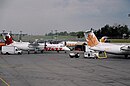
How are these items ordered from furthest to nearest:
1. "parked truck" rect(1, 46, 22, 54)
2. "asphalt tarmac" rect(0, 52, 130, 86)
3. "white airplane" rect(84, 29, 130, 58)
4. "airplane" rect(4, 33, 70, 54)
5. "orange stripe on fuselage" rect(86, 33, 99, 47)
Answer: "airplane" rect(4, 33, 70, 54) → "parked truck" rect(1, 46, 22, 54) → "orange stripe on fuselage" rect(86, 33, 99, 47) → "white airplane" rect(84, 29, 130, 58) → "asphalt tarmac" rect(0, 52, 130, 86)

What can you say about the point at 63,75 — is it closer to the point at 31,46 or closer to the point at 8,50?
the point at 8,50

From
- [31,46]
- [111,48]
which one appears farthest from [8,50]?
[111,48]

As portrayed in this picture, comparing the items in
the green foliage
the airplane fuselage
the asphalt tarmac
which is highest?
the green foliage

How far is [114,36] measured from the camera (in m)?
170

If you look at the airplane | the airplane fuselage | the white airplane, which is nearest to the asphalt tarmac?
the white airplane

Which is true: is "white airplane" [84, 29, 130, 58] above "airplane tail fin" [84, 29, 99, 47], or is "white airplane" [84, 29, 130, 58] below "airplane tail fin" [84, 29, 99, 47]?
below

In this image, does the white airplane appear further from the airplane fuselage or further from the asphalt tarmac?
the asphalt tarmac

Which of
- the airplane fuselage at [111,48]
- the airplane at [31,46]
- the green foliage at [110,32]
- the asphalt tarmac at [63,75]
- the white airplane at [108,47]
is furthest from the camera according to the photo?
the green foliage at [110,32]

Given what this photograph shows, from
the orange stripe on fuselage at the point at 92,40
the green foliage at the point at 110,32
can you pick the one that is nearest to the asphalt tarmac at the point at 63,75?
the orange stripe on fuselage at the point at 92,40

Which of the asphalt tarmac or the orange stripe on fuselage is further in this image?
the orange stripe on fuselage

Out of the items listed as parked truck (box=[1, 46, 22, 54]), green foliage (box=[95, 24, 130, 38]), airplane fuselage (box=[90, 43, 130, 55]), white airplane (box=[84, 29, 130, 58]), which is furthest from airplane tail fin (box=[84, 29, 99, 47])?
green foliage (box=[95, 24, 130, 38])

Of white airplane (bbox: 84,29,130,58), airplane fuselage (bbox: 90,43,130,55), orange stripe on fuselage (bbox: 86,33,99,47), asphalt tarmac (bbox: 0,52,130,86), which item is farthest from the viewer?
orange stripe on fuselage (bbox: 86,33,99,47)

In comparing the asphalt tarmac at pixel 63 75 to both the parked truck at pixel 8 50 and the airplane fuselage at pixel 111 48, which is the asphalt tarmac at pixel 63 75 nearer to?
the airplane fuselage at pixel 111 48

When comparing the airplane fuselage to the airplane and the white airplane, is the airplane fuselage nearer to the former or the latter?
the white airplane
